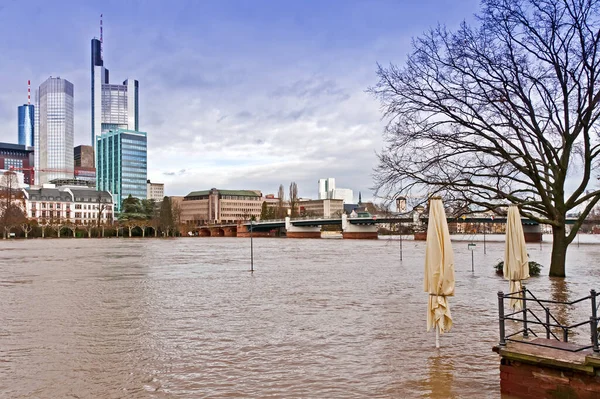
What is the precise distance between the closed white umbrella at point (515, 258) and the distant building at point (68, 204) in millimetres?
162466

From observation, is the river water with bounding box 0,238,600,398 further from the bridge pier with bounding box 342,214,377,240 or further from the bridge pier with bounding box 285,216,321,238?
the bridge pier with bounding box 285,216,321,238

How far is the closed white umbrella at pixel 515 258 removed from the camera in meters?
14.4

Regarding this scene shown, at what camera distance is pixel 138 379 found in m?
10.4

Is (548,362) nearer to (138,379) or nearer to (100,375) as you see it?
(138,379)

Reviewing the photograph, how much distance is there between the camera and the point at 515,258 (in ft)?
47.5

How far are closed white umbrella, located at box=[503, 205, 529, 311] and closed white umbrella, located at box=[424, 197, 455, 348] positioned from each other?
12.1ft

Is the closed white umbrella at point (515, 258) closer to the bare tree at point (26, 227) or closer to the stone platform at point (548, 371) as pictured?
the stone platform at point (548, 371)

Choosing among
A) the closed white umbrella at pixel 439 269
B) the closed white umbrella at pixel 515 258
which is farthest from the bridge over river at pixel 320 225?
the closed white umbrella at pixel 439 269

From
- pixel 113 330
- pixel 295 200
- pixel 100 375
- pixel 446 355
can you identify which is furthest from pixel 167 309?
pixel 295 200

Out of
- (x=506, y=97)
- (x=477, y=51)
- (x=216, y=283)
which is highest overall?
(x=477, y=51)

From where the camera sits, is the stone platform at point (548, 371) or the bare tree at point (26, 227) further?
the bare tree at point (26, 227)

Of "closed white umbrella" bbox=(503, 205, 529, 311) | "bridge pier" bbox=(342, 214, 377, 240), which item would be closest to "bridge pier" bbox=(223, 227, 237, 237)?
"bridge pier" bbox=(342, 214, 377, 240)

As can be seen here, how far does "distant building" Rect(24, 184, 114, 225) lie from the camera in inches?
6634

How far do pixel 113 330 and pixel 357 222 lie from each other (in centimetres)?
11108
